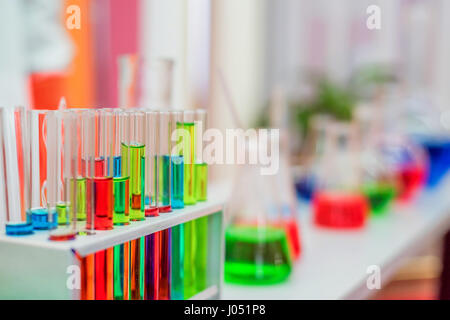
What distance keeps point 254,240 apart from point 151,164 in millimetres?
216

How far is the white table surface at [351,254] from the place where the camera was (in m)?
0.69

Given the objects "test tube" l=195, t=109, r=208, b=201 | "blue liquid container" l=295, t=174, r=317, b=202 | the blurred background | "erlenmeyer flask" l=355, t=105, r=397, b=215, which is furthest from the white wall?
"test tube" l=195, t=109, r=208, b=201

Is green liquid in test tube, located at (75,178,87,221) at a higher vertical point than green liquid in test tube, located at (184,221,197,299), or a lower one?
higher

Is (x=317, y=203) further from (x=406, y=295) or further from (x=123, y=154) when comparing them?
(x=406, y=295)

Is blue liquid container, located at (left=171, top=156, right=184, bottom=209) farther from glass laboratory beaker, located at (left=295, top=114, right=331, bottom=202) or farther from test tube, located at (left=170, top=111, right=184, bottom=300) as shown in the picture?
glass laboratory beaker, located at (left=295, top=114, right=331, bottom=202)

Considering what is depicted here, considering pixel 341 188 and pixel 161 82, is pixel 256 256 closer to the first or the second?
pixel 161 82

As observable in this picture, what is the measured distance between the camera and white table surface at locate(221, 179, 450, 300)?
0.69 m

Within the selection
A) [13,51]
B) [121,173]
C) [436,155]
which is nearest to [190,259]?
[121,173]

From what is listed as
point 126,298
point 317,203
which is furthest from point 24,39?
point 126,298


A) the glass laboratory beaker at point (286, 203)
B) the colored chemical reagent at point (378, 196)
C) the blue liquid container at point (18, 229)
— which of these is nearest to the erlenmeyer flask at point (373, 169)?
the colored chemical reagent at point (378, 196)

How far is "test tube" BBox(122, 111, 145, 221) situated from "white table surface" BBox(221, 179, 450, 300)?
0.20 m

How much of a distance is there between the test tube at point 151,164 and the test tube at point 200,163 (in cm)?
5

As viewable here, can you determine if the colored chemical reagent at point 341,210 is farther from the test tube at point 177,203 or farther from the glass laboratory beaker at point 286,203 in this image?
the test tube at point 177,203
